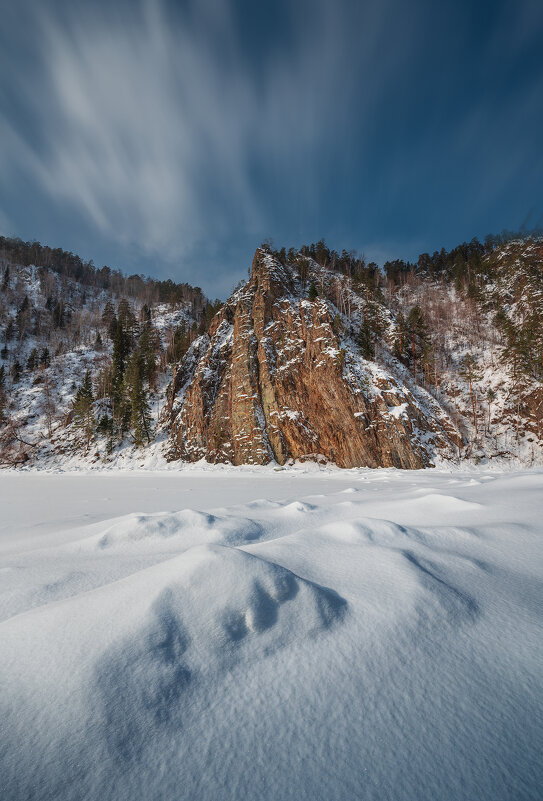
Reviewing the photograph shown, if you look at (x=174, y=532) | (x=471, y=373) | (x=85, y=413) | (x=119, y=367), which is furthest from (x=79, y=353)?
(x=174, y=532)

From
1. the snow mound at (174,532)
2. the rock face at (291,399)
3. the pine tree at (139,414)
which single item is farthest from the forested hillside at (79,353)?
the snow mound at (174,532)

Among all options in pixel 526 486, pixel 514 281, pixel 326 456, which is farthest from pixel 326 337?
pixel 514 281

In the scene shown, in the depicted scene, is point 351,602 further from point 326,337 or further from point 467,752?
point 326,337

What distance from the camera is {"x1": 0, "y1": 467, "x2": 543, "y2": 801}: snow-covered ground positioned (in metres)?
0.79

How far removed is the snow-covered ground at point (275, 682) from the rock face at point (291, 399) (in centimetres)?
1769

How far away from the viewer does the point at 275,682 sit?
107 centimetres

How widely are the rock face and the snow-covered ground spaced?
17.7 meters

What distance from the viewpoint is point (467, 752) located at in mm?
873

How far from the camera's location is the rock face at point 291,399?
18781 millimetres

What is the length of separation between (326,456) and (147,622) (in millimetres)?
19624

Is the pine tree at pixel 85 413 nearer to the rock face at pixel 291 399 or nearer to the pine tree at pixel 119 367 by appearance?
the pine tree at pixel 119 367

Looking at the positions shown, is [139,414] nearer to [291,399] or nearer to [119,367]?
[119,367]

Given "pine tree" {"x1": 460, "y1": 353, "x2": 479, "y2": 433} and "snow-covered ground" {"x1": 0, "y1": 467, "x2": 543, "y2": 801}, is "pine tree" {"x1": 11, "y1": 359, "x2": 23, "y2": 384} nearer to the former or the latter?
"snow-covered ground" {"x1": 0, "y1": 467, "x2": 543, "y2": 801}

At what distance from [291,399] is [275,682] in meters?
21.1
